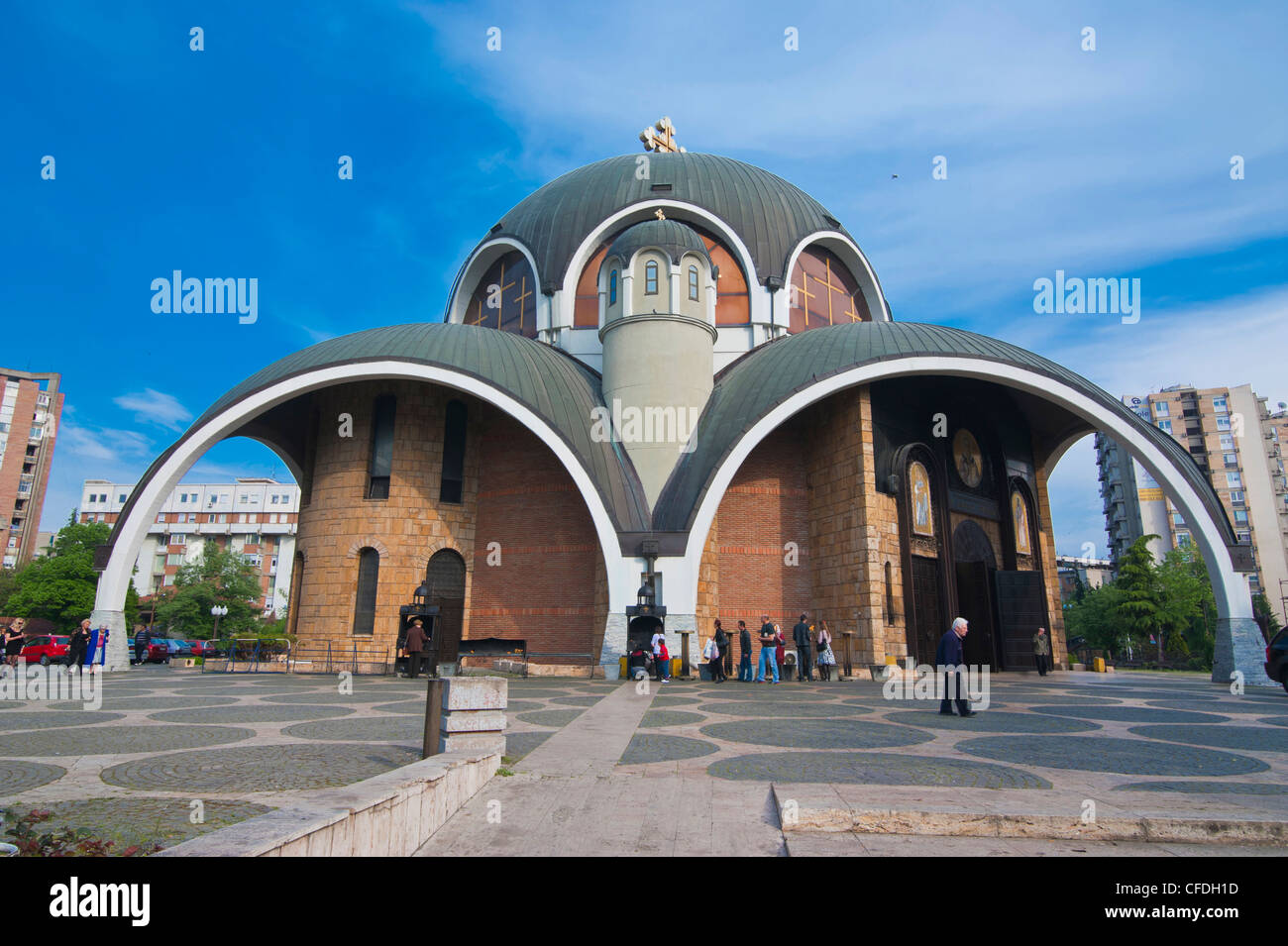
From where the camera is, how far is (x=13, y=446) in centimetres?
5603

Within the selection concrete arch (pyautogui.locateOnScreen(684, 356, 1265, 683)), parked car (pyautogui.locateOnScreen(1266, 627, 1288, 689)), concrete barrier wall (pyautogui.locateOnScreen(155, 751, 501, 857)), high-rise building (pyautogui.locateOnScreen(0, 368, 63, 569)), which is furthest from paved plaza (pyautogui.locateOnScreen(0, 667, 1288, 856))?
high-rise building (pyautogui.locateOnScreen(0, 368, 63, 569))

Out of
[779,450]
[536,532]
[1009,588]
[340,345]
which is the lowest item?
[1009,588]

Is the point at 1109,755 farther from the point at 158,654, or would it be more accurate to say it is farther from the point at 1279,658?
the point at 158,654

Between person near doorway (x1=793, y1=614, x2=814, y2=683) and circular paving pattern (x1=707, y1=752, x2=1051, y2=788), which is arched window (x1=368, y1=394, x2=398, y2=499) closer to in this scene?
person near doorway (x1=793, y1=614, x2=814, y2=683)

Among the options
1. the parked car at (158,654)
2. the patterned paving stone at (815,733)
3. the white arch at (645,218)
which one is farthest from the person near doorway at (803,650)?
the parked car at (158,654)

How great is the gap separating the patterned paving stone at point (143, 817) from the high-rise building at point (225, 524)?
2756 inches

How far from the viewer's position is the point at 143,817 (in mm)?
3947

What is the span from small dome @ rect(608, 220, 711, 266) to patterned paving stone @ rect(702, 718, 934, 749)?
46.1ft
